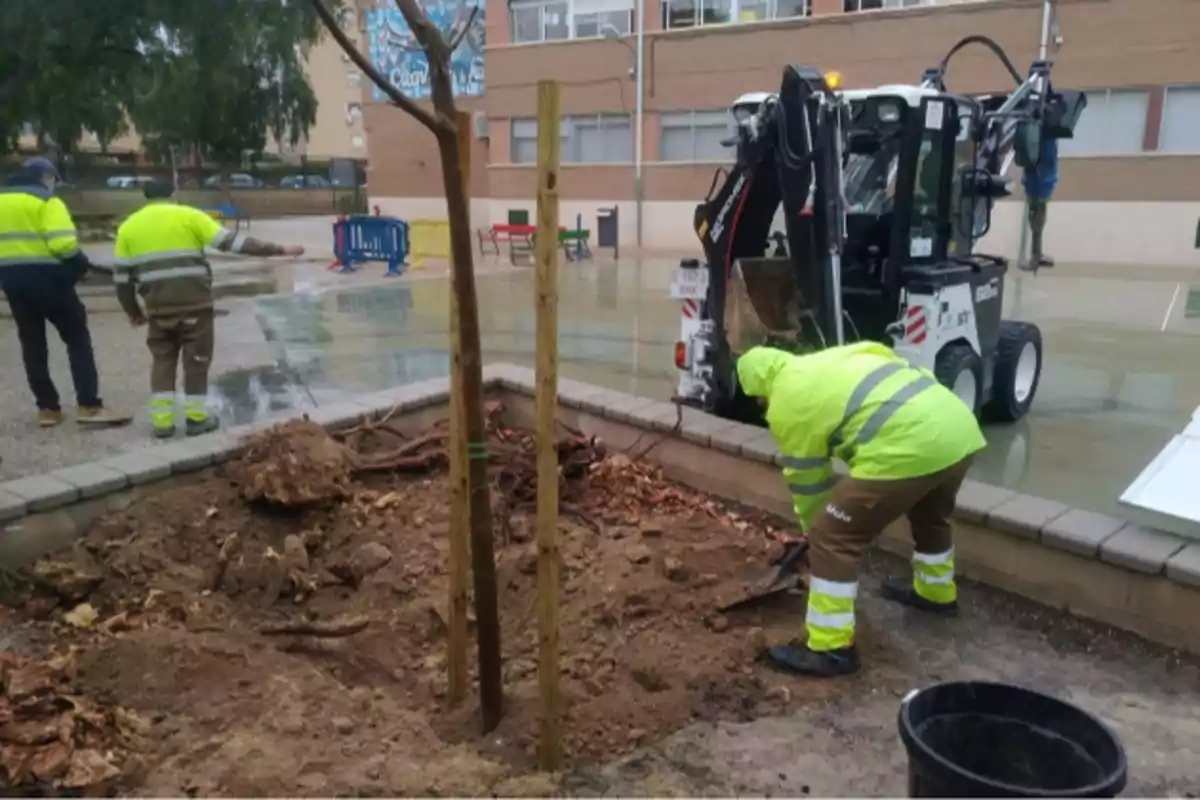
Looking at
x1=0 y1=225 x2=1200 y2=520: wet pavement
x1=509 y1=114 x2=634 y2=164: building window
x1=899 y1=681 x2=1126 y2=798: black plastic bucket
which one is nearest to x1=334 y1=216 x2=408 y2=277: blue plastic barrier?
x1=0 y1=225 x2=1200 y2=520: wet pavement

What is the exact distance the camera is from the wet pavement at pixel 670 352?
6.03m

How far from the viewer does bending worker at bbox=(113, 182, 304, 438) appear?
19.2ft

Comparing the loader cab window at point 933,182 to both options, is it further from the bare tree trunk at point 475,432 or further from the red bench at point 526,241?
the red bench at point 526,241

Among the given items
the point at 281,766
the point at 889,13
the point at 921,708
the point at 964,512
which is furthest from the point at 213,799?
the point at 889,13

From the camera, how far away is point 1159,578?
3.66m

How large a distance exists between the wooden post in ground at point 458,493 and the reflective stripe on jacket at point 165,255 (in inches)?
142

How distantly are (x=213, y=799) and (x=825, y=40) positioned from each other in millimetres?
21281

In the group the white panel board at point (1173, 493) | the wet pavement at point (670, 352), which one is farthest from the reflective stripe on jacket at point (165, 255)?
the white panel board at point (1173, 493)

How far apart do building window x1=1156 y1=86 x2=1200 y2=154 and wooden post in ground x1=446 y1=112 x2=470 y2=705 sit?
18.9 metres

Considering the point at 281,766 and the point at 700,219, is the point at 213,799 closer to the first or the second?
the point at 281,766

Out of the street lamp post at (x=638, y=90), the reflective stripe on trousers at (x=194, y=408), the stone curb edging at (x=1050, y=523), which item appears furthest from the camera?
the street lamp post at (x=638, y=90)

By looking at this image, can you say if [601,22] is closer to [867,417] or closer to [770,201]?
[770,201]

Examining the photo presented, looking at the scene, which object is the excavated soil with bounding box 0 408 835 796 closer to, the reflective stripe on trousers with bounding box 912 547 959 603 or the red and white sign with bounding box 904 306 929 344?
the reflective stripe on trousers with bounding box 912 547 959 603

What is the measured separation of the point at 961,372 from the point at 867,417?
2733mm
